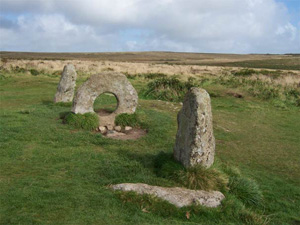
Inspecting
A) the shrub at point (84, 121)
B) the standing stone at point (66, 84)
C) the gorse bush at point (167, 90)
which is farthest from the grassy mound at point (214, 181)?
the gorse bush at point (167, 90)

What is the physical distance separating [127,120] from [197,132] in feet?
20.0

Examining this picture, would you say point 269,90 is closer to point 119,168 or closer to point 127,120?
point 127,120

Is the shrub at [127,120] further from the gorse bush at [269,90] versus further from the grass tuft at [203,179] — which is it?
the gorse bush at [269,90]

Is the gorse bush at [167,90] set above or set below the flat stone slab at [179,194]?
above

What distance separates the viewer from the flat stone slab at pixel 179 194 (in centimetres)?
689

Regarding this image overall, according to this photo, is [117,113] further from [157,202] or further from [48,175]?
[157,202]

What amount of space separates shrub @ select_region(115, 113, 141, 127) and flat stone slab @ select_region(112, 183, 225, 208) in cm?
639

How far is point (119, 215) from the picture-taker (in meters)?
6.23

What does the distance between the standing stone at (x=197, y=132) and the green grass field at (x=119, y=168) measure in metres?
0.73

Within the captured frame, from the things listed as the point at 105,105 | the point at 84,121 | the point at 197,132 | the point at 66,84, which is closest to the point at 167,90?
the point at 105,105

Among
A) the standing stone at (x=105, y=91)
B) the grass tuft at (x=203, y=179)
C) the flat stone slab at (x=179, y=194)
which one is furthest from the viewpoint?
the standing stone at (x=105, y=91)

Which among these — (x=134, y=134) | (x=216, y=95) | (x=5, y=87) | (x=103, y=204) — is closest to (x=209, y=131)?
(x=103, y=204)

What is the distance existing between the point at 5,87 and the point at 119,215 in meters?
21.2

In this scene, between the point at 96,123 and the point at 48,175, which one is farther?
the point at 96,123
